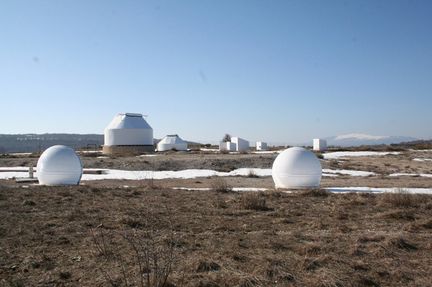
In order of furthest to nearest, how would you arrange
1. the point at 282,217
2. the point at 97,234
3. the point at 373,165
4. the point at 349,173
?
the point at 373,165 → the point at 349,173 → the point at 282,217 → the point at 97,234

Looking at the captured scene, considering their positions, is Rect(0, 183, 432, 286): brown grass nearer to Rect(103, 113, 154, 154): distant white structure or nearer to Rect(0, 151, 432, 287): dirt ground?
Rect(0, 151, 432, 287): dirt ground

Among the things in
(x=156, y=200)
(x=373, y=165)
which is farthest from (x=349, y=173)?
(x=156, y=200)

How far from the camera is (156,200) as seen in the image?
15.7m

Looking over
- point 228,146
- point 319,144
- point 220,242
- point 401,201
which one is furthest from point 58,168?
point 228,146

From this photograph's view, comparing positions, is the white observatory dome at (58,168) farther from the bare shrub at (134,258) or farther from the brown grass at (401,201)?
the brown grass at (401,201)

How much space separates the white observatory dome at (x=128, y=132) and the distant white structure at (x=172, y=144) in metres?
7.89

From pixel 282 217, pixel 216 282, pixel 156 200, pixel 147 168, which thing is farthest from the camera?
pixel 147 168

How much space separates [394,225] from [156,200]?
26.4 ft

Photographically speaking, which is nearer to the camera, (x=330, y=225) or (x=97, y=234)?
(x=97, y=234)

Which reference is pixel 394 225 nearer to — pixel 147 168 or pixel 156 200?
pixel 156 200

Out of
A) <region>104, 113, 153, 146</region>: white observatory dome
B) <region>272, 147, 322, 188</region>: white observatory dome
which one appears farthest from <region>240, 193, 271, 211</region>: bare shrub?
<region>104, 113, 153, 146</region>: white observatory dome

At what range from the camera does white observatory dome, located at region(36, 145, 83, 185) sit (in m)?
21.8

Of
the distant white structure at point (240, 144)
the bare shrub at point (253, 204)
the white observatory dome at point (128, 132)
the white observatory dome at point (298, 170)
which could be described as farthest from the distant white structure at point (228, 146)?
the bare shrub at point (253, 204)

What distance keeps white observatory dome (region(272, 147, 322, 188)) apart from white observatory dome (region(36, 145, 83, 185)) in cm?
1007
